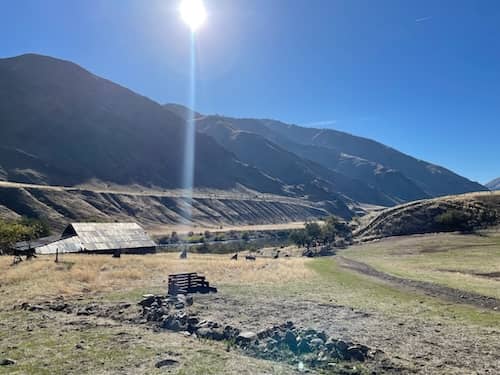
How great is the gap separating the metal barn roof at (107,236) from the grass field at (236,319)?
88.2ft

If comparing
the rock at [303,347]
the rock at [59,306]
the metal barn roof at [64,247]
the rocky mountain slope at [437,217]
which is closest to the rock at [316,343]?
the rock at [303,347]

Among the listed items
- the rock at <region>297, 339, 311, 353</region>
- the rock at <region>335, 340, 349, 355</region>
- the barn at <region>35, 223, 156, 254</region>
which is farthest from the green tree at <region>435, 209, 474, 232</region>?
the rock at <region>297, 339, 311, 353</region>

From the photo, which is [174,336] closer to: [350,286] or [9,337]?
[9,337]

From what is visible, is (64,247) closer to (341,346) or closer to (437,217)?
(341,346)

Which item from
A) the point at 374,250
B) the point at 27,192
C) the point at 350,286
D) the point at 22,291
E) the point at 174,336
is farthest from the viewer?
the point at 27,192

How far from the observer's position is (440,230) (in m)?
93.4

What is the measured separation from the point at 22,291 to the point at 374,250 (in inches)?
2466

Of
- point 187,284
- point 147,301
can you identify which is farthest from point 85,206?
point 147,301

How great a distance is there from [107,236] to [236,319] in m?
58.5

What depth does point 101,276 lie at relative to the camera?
120 ft

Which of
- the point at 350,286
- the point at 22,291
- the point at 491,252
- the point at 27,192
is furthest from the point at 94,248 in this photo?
the point at 27,192

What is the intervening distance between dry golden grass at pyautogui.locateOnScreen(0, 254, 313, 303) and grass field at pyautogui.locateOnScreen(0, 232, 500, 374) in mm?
97

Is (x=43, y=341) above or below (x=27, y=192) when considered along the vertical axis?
below

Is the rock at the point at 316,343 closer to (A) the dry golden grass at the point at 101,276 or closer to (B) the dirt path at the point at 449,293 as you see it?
(B) the dirt path at the point at 449,293
